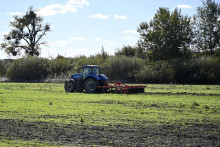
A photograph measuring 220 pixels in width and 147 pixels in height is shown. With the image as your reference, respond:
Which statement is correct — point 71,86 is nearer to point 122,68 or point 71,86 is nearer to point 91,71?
point 91,71

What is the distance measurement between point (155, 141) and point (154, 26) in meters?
32.3

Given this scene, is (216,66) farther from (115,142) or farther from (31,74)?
(115,142)

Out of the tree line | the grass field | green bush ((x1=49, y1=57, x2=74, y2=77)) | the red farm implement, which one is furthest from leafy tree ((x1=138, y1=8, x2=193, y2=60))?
the grass field

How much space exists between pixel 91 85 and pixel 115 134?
14.3 metres

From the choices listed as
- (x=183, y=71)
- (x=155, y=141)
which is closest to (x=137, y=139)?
(x=155, y=141)

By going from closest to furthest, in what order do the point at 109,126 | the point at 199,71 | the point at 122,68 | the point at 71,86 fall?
the point at 109,126
the point at 71,86
the point at 199,71
the point at 122,68

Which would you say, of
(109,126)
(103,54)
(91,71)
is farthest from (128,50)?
(109,126)

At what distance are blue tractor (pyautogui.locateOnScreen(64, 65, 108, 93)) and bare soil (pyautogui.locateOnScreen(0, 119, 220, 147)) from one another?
12587 millimetres

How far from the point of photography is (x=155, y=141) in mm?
8039

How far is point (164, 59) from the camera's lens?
127 feet

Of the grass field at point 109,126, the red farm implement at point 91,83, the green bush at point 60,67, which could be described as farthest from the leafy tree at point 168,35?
the grass field at point 109,126

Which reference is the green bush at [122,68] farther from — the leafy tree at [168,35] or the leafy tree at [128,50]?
the leafy tree at [128,50]

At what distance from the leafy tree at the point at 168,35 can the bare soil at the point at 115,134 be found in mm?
28761

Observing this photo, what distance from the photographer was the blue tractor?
22938 millimetres
